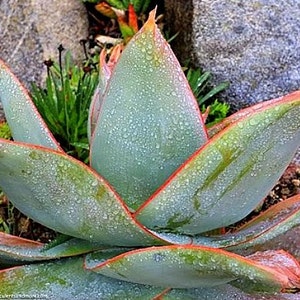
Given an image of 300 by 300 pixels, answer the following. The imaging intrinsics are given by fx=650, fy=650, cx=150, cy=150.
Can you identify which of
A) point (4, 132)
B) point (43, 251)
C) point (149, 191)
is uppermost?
point (149, 191)

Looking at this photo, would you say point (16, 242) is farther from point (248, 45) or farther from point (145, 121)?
point (248, 45)

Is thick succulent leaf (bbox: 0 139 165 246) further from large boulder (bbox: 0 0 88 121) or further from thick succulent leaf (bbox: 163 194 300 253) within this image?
large boulder (bbox: 0 0 88 121)

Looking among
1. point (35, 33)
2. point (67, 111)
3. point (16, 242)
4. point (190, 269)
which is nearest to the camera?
point (190, 269)

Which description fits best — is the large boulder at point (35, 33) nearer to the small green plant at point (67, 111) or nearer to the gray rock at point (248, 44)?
the small green plant at point (67, 111)

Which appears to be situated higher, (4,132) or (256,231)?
(256,231)

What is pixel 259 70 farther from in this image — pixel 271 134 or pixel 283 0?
pixel 271 134

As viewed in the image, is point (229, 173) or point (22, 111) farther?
point (22, 111)

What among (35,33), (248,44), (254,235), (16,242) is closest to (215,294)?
(254,235)
